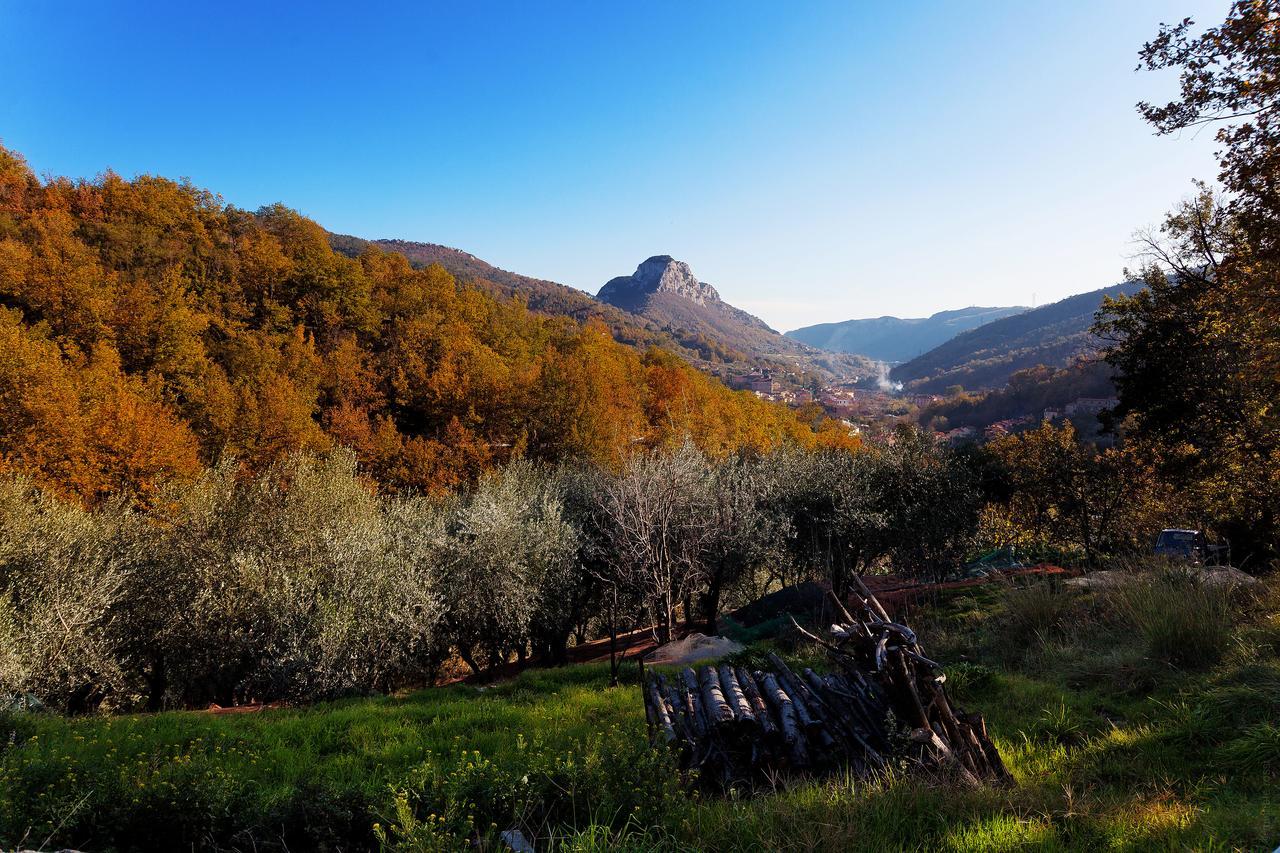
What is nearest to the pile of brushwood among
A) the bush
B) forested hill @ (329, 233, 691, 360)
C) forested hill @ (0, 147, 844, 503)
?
the bush

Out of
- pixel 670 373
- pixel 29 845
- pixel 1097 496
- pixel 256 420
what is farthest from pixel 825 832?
pixel 670 373

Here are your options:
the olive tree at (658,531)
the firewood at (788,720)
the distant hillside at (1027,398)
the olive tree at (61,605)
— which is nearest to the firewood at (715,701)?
the firewood at (788,720)

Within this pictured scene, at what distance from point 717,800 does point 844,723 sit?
2.06 metres

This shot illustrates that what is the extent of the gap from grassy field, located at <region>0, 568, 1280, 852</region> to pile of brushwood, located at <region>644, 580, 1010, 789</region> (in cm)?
59

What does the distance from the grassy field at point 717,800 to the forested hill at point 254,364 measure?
23.1 meters

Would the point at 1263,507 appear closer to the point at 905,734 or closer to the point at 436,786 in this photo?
the point at 905,734

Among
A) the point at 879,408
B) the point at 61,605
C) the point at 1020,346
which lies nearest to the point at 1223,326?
the point at 61,605

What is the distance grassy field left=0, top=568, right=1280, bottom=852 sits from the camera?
3959mm

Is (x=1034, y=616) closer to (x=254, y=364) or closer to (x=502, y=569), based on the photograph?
(x=502, y=569)

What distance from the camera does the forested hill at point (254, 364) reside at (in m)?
25.7

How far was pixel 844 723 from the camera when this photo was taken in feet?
21.0

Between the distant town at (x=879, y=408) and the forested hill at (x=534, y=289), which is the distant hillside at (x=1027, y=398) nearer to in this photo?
the distant town at (x=879, y=408)

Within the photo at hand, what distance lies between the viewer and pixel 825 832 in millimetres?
3812

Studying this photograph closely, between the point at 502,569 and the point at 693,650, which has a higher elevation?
the point at 502,569
